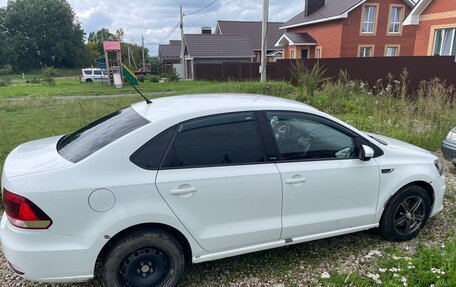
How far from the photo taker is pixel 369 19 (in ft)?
84.4

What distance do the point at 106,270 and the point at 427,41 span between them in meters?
19.8

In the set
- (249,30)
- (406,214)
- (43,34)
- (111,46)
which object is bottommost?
(406,214)

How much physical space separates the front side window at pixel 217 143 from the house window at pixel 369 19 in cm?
2654

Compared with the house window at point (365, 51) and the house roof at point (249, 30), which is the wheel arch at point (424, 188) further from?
the house roof at point (249, 30)

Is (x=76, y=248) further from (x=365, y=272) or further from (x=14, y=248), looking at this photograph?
(x=365, y=272)

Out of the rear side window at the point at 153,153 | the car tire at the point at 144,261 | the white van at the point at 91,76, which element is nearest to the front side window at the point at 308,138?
the rear side window at the point at 153,153

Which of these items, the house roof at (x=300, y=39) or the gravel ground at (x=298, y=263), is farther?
the house roof at (x=300, y=39)

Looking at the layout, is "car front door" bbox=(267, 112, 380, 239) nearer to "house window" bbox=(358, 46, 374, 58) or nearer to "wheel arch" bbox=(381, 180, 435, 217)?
"wheel arch" bbox=(381, 180, 435, 217)

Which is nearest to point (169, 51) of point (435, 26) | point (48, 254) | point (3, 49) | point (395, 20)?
point (3, 49)

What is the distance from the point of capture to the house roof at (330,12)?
24547mm

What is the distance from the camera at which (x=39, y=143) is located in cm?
319

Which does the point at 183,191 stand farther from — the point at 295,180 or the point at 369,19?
the point at 369,19

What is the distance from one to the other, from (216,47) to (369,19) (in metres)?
15.7

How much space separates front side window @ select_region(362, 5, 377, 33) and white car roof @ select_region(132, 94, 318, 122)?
26137mm
